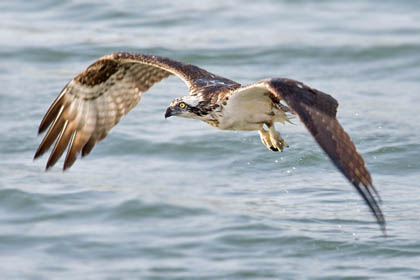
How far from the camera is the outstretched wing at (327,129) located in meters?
6.84

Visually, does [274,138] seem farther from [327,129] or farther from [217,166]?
[217,166]

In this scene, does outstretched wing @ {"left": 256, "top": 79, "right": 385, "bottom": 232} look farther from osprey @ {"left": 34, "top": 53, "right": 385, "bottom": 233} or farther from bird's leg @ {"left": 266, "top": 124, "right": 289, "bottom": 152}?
bird's leg @ {"left": 266, "top": 124, "right": 289, "bottom": 152}

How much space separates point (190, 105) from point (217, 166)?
309 centimetres

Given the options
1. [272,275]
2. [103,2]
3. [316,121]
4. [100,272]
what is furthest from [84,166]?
[103,2]

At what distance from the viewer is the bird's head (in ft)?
28.7

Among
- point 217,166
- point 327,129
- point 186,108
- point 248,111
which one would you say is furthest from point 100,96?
point 327,129

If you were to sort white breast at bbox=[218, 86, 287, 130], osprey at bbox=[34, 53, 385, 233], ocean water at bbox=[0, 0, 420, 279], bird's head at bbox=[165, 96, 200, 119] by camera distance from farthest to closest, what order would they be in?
ocean water at bbox=[0, 0, 420, 279]
bird's head at bbox=[165, 96, 200, 119]
white breast at bbox=[218, 86, 287, 130]
osprey at bbox=[34, 53, 385, 233]

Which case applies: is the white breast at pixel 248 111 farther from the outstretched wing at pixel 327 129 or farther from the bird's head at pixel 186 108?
the outstretched wing at pixel 327 129

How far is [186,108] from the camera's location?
8805 millimetres

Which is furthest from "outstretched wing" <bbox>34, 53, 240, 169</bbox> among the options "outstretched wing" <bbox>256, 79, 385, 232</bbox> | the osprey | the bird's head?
"outstretched wing" <bbox>256, 79, 385, 232</bbox>

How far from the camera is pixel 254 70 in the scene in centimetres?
1465

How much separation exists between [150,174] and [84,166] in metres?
0.83

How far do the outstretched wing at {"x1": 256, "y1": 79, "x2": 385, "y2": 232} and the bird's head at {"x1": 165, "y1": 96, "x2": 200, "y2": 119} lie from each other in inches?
48.1

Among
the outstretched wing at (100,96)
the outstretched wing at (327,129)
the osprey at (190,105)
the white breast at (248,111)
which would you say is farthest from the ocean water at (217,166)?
the outstretched wing at (327,129)
